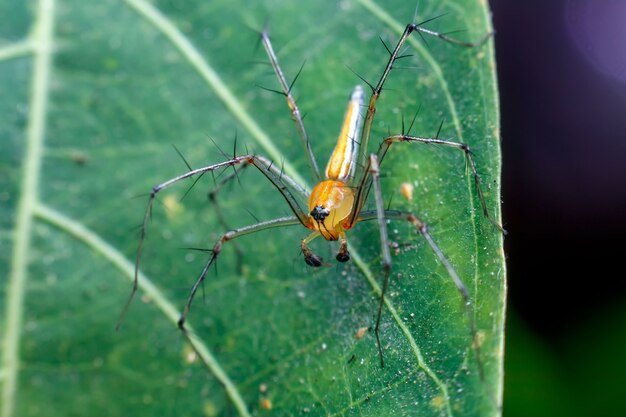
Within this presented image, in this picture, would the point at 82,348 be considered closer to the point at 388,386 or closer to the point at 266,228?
the point at 266,228

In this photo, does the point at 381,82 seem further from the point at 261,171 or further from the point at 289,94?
the point at 261,171

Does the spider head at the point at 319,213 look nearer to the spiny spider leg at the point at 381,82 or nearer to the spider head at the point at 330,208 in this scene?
the spider head at the point at 330,208

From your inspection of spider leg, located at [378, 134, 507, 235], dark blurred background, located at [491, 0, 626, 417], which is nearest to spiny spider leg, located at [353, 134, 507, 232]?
spider leg, located at [378, 134, 507, 235]

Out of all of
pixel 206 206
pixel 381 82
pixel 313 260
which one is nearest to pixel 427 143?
pixel 381 82

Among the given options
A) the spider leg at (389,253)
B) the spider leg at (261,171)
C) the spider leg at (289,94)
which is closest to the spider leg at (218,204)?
the spider leg at (261,171)

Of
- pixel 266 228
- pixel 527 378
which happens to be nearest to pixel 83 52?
pixel 266 228

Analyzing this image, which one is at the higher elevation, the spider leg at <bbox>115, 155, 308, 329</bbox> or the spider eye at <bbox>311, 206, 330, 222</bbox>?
the spider leg at <bbox>115, 155, 308, 329</bbox>

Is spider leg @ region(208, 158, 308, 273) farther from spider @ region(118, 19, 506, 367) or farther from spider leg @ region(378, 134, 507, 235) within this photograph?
spider leg @ region(378, 134, 507, 235)
